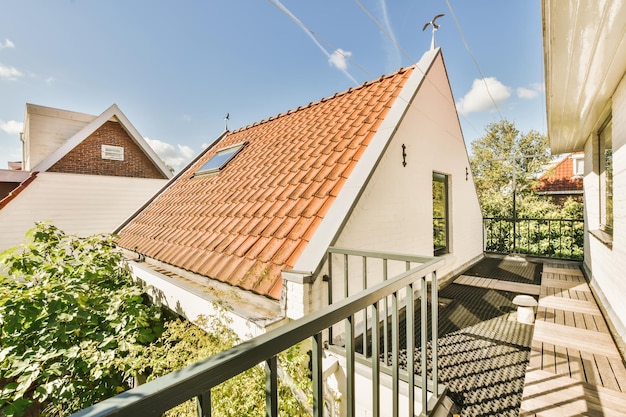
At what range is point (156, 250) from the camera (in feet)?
12.6

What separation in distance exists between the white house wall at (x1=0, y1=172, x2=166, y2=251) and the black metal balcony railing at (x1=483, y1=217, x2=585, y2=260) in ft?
38.8

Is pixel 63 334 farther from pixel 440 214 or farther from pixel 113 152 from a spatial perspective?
pixel 113 152

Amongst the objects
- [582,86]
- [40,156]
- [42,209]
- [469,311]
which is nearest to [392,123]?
[582,86]

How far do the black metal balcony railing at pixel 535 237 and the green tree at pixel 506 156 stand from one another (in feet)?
29.0

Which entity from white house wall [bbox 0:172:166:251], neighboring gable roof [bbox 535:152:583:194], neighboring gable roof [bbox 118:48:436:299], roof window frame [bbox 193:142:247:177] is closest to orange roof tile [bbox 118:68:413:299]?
neighboring gable roof [bbox 118:48:436:299]

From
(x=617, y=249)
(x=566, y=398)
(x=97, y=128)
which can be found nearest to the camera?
(x=566, y=398)

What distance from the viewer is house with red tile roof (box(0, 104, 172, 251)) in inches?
342

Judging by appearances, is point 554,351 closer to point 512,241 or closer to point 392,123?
point 392,123

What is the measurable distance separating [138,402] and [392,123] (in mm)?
3347

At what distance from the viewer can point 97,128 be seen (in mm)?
10711

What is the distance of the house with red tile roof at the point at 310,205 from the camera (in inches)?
94.3

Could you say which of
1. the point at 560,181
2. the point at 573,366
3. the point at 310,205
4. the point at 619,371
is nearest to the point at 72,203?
the point at 310,205

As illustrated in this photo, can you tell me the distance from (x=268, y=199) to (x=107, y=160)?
431 inches

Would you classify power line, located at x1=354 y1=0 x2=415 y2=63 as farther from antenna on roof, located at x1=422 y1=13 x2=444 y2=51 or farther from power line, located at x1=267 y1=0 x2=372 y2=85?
antenna on roof, located at x1=422 y1=13 x2=444 y2=51
